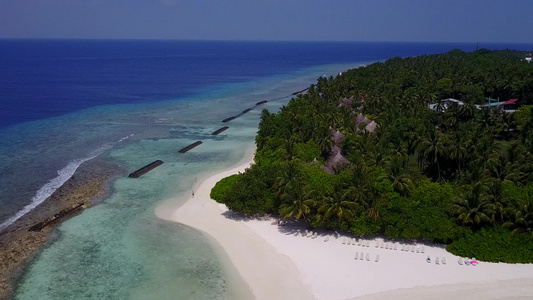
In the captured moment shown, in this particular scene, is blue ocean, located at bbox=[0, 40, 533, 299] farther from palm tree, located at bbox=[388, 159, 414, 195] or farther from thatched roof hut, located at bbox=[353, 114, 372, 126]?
thatched roof hut, located at bbox=[353, 114, 372, 126]

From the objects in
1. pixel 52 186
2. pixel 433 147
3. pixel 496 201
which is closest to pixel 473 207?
pixel 496 201

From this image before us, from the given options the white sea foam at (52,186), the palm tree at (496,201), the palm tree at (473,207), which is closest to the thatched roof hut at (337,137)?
the palm tree at (473,207)

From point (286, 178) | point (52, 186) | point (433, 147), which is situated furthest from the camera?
point (52, 186)

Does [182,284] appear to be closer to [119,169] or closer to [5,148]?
[119,169]

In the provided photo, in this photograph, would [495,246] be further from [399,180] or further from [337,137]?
[337,137]

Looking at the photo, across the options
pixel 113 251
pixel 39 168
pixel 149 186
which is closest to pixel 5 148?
pixel 39 168

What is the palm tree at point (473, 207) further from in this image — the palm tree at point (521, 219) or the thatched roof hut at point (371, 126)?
the thatched roof hut at point (371, 126)

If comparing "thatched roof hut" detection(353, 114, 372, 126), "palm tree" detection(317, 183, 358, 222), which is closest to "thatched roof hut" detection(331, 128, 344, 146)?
"thatched roof hut" detection(353, 114, 372, 126)
